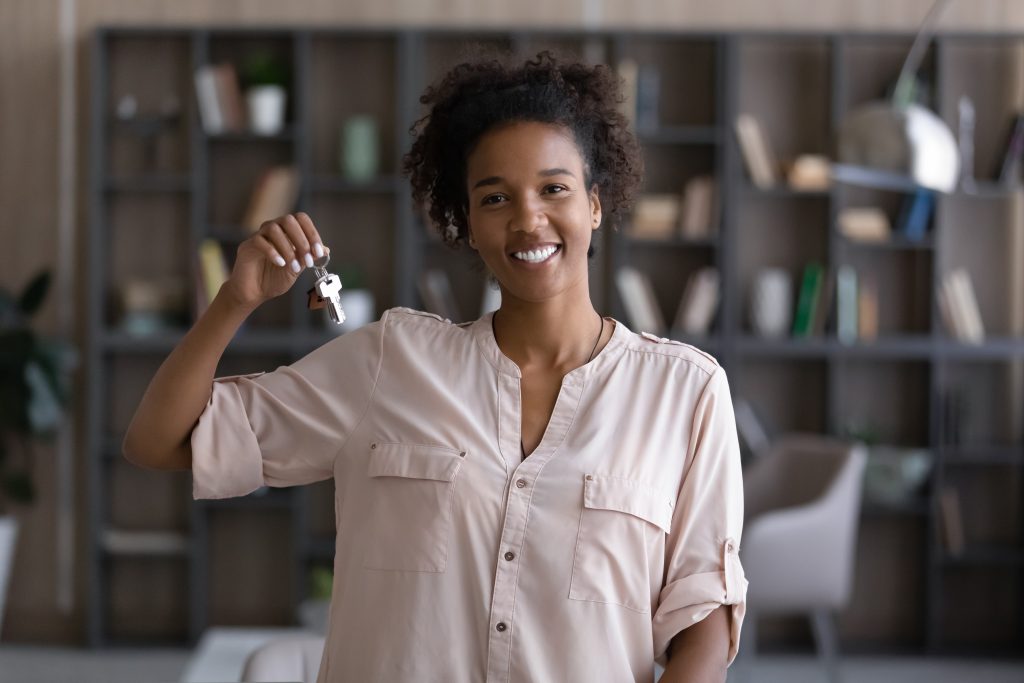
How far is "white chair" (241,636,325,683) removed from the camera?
2080 millimetres

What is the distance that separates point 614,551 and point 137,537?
3.90 m

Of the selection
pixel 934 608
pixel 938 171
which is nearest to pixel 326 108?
pixel 938 171

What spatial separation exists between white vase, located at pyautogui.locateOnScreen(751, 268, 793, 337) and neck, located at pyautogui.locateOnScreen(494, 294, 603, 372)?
3447 mm

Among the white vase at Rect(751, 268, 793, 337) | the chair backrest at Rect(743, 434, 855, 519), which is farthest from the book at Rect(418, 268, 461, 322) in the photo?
the chair backrest at Rect(743, 434, 855, 519)

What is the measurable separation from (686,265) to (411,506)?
375 cm

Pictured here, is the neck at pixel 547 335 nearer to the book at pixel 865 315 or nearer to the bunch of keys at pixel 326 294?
the bunch of keys at pixel 326 294

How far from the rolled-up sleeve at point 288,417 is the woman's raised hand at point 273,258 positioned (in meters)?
0.13

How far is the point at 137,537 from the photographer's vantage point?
4.97 metres

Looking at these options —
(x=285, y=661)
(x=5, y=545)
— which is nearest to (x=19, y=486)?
(x=5, y=545)

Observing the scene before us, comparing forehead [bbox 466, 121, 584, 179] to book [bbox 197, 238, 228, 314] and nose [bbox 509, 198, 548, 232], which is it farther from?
book [bbox 197, 238, 228, 314]

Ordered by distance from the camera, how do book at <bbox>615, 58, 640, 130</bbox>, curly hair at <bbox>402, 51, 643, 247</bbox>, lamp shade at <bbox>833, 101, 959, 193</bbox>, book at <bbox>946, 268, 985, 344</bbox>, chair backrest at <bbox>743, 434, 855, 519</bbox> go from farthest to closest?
book at <bbox>946, 268, 985, 344</bbox>, book at <bbox>615, 58, 640, 130</bbox>, chair backrest at <bbox>743, 434, 855, 519</bbox>, lamp shade at <bbox>833, 101, 959, 193</bbox>, curly hair at <bbox>402, 51, 643, 247</bbox>

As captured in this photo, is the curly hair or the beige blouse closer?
the beige blouse

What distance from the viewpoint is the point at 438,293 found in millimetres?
4922

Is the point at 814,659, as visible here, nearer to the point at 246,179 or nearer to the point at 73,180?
the point at 246,179
